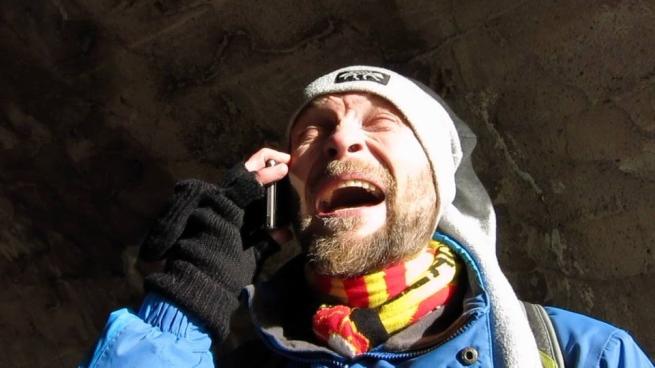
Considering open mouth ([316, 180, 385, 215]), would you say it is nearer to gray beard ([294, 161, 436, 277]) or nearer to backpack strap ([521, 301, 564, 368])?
gray beard ([294, 161, 436, 277])

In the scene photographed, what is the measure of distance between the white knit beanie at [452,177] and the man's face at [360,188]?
0.09 ft

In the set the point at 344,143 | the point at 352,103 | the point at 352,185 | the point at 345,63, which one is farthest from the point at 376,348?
the point at 345,63

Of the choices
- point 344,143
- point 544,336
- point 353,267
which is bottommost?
point 544,336

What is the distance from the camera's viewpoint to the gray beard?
1926mm

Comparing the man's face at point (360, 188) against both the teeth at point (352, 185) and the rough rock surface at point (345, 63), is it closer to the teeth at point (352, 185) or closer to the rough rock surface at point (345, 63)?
the teeth at point (352, 185)

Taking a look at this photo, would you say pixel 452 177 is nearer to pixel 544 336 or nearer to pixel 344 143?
pixel 344 143

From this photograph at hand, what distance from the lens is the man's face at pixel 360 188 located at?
1938 mm

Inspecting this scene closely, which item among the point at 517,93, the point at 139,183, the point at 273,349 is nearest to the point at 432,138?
the point at 517,93

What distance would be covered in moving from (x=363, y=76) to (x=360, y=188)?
330mm

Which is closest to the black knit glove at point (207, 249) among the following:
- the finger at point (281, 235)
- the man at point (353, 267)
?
the man at point (353, 267)

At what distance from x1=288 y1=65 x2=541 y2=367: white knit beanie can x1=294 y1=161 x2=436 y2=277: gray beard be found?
0.07m

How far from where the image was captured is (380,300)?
1949 millimetres

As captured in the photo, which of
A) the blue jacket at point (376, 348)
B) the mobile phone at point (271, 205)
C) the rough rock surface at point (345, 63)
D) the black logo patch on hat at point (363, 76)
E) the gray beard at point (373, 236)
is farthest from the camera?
the rough rock surface at point (345, 63)

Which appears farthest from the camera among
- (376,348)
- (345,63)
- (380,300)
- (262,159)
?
(345,63)
